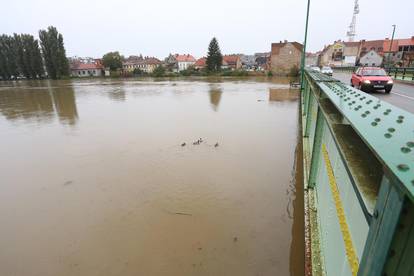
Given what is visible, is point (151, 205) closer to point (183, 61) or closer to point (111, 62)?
point (111, 62)

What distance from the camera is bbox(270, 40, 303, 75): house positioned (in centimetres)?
5612

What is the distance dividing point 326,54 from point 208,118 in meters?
94.8

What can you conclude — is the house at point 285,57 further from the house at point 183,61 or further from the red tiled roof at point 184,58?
the red tiled roof at point 184,58

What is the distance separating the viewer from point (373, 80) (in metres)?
12.2

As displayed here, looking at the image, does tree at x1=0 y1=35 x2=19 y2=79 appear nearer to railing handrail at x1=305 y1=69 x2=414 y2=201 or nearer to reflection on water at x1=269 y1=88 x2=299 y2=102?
reflection on water at x1=269 y1=88 x2=299 y2=102

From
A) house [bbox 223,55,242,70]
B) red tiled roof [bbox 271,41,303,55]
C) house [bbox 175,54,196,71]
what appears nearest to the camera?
red tiled roof [bbox 271,41,303,55]

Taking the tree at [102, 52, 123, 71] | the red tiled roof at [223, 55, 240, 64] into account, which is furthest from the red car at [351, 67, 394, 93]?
the red tiled roof at [223, 55, 240, 64]

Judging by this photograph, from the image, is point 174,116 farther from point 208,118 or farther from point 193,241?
point 193,241

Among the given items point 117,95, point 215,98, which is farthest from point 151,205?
point 117,95

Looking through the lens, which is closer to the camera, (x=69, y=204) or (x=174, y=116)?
(x=69, y=204)

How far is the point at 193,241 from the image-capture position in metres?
4.05

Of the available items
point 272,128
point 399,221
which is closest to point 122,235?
point 399,221

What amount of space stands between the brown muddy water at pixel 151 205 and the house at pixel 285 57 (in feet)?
171

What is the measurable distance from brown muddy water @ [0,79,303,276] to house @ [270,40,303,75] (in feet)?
171
